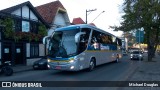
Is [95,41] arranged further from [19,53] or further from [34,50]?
[34,50]

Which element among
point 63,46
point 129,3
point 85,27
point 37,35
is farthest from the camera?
point 129,3

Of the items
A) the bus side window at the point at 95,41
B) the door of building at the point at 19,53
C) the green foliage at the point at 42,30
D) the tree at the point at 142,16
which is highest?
the tree at the point at 142,16

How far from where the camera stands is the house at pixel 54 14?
32.2 meters

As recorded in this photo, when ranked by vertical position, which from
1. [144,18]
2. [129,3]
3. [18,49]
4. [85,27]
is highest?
[129,3]

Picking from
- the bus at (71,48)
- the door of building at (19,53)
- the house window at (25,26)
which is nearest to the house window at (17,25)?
the house window at (25,26)

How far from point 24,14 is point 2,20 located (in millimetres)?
4120

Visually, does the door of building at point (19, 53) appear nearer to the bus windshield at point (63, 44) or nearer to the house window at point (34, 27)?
the house window at point (34, 27)

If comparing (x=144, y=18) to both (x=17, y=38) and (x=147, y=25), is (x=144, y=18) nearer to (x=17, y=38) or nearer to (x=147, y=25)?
(x=147, y=25)

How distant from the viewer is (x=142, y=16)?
2794 cm

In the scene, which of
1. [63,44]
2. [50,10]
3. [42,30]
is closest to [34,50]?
[42,30]

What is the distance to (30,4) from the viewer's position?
1031 inches

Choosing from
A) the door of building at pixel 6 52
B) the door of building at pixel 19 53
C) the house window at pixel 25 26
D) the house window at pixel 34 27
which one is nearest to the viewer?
the door of building at pixel 6 52

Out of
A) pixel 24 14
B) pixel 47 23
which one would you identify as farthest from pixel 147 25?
pixel 24 14

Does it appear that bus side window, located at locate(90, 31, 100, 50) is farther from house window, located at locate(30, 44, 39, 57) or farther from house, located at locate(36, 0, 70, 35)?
house, located at locate(36, 0, 70, 35)
